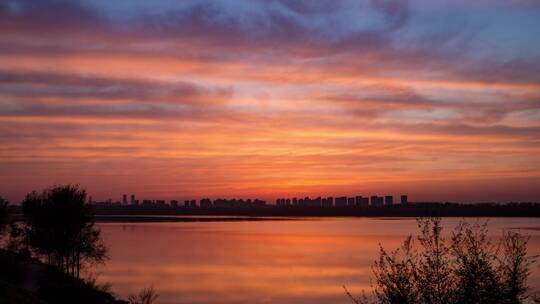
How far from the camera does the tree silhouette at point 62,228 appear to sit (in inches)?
1722

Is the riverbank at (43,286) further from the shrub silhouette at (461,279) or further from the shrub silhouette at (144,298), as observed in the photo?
the shrub silhouette at (461,279)

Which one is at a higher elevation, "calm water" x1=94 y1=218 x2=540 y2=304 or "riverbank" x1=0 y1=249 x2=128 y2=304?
"riverbank" x1=0 y1=249 x2=128 y2=304

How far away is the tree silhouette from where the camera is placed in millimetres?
43750

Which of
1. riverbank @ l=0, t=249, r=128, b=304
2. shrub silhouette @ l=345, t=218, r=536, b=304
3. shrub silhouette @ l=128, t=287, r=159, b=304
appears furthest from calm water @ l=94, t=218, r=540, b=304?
shrub silhouette @ l=345, t=218, r=536, b=304

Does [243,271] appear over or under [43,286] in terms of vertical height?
under

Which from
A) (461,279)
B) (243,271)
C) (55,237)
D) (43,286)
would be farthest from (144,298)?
(243,271)

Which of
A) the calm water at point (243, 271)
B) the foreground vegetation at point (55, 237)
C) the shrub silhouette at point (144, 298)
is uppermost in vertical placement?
the foreground vegetation at point (55, 237)

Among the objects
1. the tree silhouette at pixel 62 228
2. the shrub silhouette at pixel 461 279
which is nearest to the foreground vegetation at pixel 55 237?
Result: the tree silhouette at pixel 62 228

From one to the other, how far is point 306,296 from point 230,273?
44.8ft

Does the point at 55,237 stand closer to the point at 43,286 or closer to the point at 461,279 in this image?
the point at 43,286

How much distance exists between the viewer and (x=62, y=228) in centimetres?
4369

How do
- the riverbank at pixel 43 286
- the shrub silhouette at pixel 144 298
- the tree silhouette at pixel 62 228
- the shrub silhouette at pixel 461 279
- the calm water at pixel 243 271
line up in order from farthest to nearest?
the tree silhouette at pixel 62 228
the calm water at pixel 243 271
the shrub silhouette at pixel 144 298
the riverbank at pixel 43 286
the shrub silhouette at pixel 461 279

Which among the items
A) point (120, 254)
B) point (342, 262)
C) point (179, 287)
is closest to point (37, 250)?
point (179, 287)

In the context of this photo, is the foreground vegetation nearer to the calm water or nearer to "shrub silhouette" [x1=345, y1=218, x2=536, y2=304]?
the calm water
